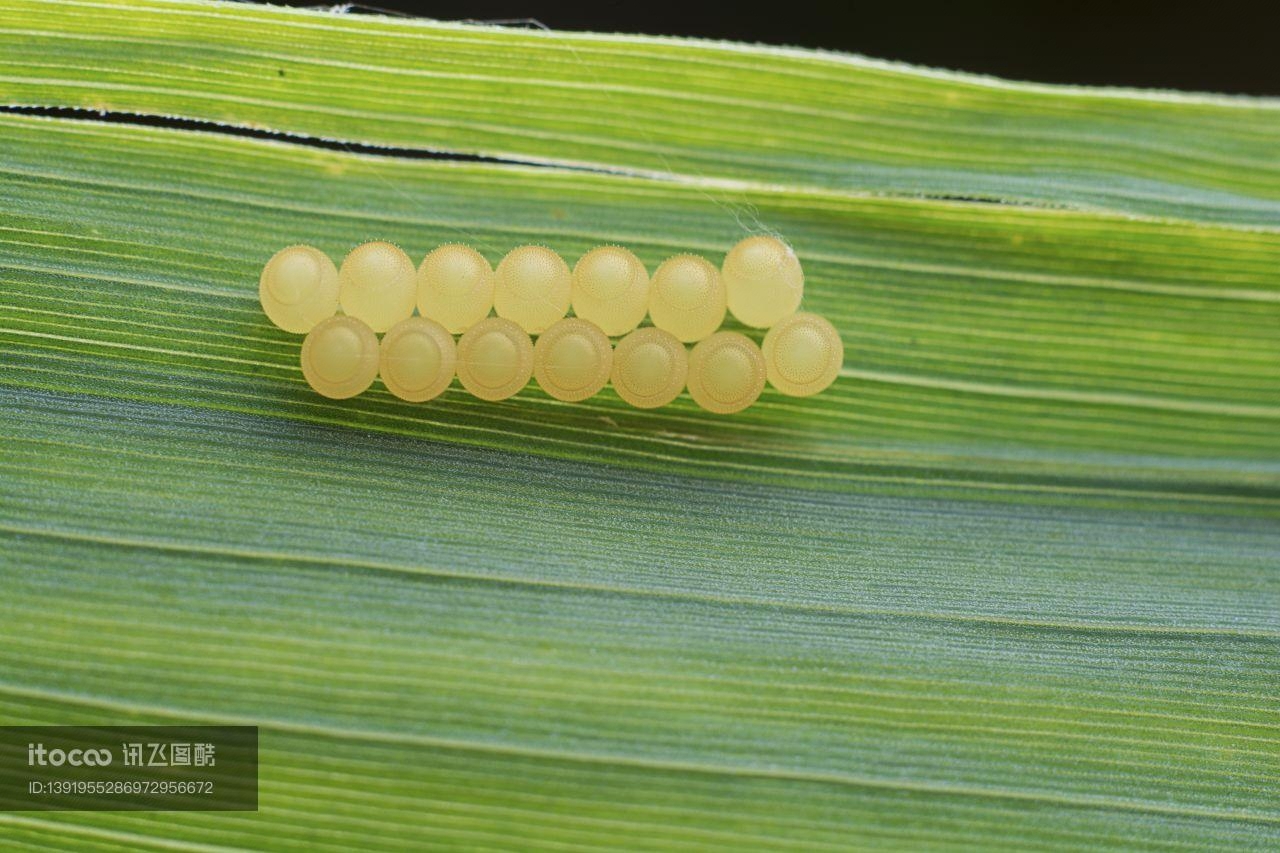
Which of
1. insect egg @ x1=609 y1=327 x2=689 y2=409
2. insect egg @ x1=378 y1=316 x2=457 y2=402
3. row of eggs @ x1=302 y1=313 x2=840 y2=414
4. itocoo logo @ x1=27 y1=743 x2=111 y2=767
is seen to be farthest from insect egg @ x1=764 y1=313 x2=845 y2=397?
itocoo logo @ x1=27 y1=743 x2=111 y2=767

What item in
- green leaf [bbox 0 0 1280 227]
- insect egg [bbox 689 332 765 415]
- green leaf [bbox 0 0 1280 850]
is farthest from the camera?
green leaf [bbox 0 0 1280 227]

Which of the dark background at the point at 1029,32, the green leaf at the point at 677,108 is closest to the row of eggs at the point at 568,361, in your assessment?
the green leaf at the point at 677,108

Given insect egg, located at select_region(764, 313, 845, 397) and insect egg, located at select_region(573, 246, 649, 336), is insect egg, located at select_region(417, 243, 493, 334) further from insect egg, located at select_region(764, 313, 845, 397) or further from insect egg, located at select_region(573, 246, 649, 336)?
insect egg, located at select_region(764, 313, 845, 397)

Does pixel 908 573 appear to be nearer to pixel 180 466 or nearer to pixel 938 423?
pixel 938 423

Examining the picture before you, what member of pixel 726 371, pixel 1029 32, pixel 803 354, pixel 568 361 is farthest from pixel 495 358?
pixel 1029 32

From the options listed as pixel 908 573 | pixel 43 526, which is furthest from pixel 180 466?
pixel 908 573

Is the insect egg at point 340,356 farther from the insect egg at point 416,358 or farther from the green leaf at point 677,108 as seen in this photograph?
the green leaf at point 677,108

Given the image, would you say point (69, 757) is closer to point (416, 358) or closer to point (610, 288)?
point (416, 358)
